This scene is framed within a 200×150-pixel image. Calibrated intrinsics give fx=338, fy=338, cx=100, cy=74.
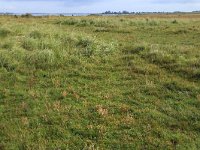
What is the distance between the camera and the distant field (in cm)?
770

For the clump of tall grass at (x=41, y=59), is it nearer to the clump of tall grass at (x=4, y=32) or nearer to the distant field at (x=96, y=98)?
the distant field at (x=96, y=98)

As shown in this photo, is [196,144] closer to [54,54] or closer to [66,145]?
[66,145]

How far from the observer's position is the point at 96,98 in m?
10.1

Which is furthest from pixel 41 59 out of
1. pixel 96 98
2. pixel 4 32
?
pixel 4 32

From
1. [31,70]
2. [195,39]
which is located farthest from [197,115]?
[195,39]

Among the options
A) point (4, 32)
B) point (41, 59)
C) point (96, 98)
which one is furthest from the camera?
point (4, 32)

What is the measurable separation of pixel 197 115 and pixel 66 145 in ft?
12.0

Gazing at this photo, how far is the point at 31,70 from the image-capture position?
13.1 m

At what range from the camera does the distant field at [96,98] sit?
7.70 metres

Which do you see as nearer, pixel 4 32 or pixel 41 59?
pixel 41 59

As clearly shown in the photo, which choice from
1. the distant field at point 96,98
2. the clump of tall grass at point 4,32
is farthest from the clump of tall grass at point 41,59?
the clump of tall grass at point 4,32

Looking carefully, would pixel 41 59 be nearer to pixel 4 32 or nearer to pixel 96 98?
pixel 96 98

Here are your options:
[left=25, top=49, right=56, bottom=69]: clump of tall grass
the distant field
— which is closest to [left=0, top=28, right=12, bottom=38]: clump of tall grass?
the distant field

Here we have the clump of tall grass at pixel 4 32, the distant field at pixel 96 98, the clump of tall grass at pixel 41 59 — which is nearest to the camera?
the distant field at pixel 96 98
